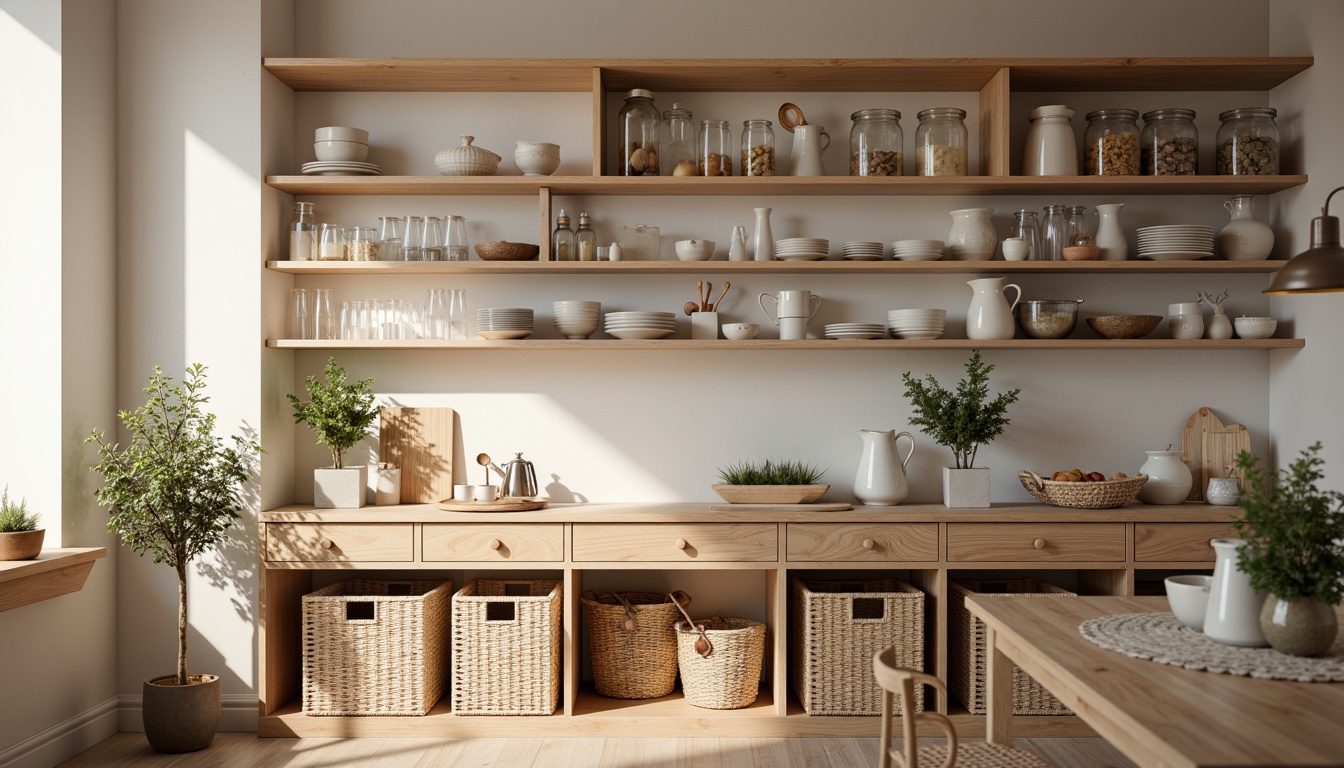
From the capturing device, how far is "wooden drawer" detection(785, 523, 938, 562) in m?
3.63

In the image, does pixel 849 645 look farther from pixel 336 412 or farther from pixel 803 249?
pixel 336 412

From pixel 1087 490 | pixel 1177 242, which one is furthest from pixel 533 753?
pixel 1177 242

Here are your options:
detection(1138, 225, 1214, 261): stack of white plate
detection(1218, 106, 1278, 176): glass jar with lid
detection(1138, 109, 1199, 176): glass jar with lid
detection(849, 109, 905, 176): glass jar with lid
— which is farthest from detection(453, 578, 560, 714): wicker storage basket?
detection(1218, 106, 1278, 176): glass jar with lid

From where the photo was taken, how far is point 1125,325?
383 centimetres

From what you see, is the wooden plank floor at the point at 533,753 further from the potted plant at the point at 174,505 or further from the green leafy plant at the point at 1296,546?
the green leafy plant at the point at 1296,546

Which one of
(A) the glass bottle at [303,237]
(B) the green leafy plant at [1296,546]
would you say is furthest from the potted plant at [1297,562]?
(A) the glass bottle at [303,237]

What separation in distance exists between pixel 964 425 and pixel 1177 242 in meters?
1.12

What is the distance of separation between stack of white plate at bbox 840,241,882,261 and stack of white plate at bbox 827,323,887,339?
27 cm

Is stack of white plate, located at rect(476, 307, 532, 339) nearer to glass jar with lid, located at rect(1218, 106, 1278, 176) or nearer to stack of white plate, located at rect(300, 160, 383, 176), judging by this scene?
stack of white plate, located at rect(300, 160, 383, 176)

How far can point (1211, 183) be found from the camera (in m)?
3.78

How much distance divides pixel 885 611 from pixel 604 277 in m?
1.77

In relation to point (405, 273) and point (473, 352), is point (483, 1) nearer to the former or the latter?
point (405, 273)

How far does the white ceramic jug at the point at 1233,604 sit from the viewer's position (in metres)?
2.02

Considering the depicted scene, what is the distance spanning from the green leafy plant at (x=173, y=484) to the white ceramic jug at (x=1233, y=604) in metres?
3.15
